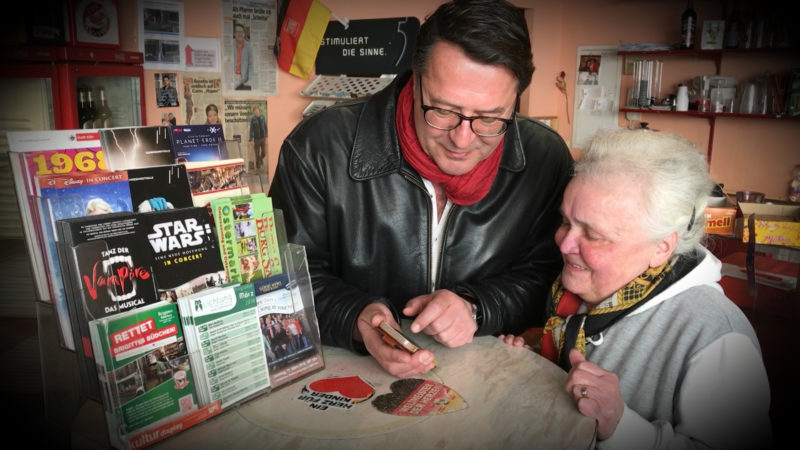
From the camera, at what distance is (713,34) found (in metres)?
5.56

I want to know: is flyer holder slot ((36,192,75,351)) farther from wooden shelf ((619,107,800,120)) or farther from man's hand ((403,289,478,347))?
wooden shelf ((619,107,800,120))

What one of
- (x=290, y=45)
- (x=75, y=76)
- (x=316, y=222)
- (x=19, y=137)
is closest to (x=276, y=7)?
(x=290, y=45)

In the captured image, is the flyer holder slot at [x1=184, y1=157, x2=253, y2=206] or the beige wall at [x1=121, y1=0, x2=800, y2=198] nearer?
the flyer holder slot at [x1=184, y1=157, x2=253, y2=206]

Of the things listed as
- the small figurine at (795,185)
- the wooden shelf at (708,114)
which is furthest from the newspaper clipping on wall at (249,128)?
the small figurine at (795,185)

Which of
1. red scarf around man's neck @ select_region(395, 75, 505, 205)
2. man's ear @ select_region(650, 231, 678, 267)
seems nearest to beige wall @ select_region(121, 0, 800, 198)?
red scarf around man's neck @ select_region(395, 75, 505, 205)

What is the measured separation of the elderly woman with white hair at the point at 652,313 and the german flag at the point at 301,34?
328 cm

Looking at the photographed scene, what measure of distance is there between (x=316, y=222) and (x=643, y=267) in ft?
3.23

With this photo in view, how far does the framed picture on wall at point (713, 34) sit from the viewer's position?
5522 mm

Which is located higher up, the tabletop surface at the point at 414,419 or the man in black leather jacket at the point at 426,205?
the man in black leather jacket at the point at 426,205

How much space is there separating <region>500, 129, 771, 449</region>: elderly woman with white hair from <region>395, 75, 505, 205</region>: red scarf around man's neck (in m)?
0.32

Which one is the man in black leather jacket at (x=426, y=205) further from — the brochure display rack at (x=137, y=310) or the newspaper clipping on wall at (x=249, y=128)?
the newspaper clipping on wall at (x=249, y=128)

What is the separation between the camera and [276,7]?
169 inches

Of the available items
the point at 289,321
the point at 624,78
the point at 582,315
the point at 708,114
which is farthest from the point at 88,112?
the point at 624,78

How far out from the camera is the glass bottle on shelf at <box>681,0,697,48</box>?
222 inches
